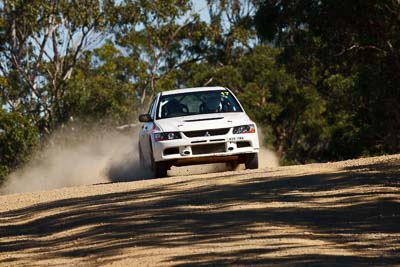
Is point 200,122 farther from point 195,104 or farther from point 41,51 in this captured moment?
point 41,51

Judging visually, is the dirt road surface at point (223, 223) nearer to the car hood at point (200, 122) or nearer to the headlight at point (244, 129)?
the car hood at point (200, 122)

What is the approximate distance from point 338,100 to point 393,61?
20182 mm

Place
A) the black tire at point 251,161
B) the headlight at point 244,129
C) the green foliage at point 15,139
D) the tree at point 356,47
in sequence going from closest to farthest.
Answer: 1. the headlight at point 244,129
2. the black tire at point 251,161
3. the tree at point 356,47
4. the green foliage at point 15,139

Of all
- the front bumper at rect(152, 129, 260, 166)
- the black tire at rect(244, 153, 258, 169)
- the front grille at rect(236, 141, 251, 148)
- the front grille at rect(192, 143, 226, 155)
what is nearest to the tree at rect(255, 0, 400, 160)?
the black tire at rect(244, 153, 258, 169)

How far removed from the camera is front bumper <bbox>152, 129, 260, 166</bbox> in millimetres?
18281

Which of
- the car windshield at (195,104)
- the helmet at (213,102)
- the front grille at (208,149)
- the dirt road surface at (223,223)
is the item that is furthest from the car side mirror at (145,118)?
the dirt road surface at (223,223)

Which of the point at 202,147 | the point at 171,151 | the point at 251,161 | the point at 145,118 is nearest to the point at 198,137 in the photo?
the point at 202,147

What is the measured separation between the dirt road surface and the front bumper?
2.29 meters

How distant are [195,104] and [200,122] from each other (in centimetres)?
92

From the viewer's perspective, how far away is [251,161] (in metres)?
18.9

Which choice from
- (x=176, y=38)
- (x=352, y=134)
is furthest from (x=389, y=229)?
(x=176, y=38)

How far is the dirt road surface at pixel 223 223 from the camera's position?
9219mm

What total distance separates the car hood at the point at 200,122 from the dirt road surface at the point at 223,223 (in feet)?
7.95

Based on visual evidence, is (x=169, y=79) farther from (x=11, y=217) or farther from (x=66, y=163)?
(x=11, y=217)
